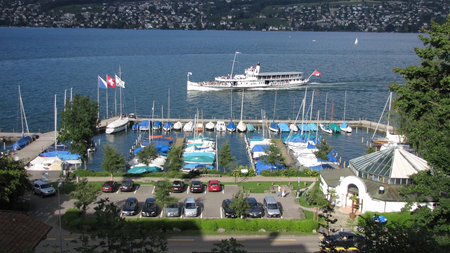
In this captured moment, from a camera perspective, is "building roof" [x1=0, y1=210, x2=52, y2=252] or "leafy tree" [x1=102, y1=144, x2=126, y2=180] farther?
"leafy tree" [x1=102, y1=144, x2=126, y2=180]

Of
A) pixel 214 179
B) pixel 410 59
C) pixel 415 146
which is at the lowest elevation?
pixel 214 179

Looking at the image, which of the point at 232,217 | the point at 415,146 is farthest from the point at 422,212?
the point at 415,146

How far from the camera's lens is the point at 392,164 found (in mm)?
29672

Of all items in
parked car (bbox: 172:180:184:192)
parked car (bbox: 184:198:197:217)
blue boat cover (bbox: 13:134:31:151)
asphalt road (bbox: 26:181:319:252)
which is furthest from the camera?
blue boat cover (bbox: 13:134:31:151)

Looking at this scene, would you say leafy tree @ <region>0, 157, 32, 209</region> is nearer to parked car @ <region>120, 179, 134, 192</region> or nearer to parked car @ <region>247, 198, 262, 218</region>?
parked car @ <region>120, 179, 134, 192</region>

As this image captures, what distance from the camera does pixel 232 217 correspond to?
26516mm

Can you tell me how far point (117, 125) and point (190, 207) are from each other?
32610 millimetres

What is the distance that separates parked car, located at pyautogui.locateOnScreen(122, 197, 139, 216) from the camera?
1042 inches

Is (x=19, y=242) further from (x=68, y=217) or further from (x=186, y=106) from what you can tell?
(x=186, y=106)

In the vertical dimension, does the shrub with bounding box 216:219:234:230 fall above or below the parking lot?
above

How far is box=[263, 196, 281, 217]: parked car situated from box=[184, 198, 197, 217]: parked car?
5.09 metres

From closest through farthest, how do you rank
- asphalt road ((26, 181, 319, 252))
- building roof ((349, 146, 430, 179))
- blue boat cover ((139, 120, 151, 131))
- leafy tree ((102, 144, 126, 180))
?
asphalt road ((26, 181, 319, 252)) → building roof ((349, 146, 430, 179)) → leafy tree ((102, 144, 126, 180)) → blue boat cover ((139, 120, 151, 131))

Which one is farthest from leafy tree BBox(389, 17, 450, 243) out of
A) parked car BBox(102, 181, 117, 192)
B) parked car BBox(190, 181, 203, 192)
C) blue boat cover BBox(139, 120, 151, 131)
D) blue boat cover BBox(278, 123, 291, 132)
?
blue boat cover BBox(139, 120, 151, 131)

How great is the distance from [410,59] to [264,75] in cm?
8881
